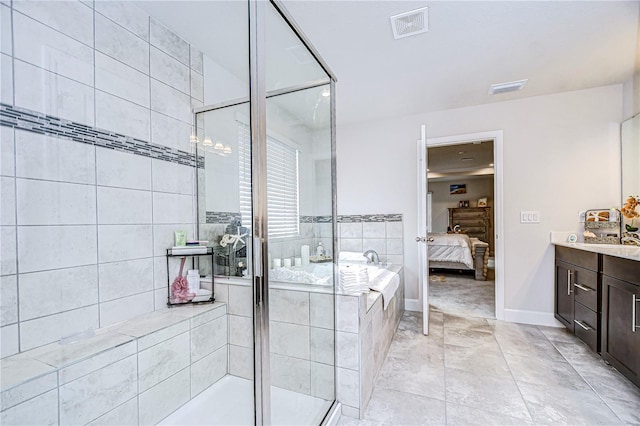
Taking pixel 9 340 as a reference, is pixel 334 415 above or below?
below

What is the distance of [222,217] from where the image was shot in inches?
74.2

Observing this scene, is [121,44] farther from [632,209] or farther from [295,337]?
[632,209]

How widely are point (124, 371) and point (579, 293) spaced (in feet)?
10.6

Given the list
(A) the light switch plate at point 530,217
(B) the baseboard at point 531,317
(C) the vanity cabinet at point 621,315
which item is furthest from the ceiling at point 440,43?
(B) the baseboard at point 531,317

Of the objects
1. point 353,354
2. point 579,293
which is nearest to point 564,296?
point 579,293

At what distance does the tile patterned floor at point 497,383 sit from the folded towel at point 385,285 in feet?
1.48

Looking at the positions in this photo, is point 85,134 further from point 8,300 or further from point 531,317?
point 531,317

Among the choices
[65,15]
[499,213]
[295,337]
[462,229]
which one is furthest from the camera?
[462,229]

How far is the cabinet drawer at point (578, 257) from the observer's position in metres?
2.15

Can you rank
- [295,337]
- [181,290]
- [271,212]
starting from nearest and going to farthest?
[271,212] → [295,337] → [181,290]

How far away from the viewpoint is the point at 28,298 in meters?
1.16

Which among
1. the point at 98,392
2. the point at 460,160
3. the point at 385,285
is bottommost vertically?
the point at 98,392

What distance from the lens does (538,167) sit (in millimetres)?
2883

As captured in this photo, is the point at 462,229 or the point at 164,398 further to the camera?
the point at 462,229
